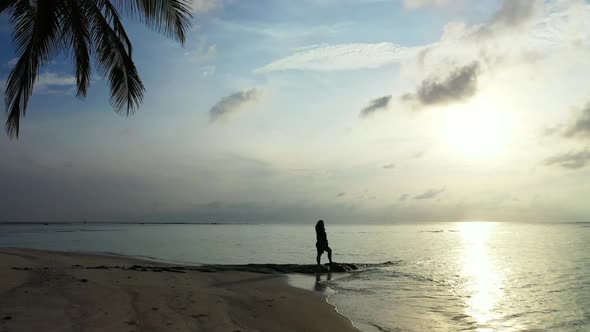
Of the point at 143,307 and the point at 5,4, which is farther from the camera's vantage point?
the point at 5,4

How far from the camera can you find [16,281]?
10461 millimetres

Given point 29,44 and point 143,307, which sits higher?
point 29,44

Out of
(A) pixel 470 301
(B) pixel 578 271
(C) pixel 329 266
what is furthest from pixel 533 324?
(B) pixel 578 271

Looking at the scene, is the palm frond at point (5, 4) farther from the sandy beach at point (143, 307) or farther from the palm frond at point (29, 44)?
the sandy beach at point (143, 307)

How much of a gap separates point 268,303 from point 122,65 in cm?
760

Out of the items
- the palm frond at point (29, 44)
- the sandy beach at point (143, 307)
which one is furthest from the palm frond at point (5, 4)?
the sandy beach at point (143, 307)

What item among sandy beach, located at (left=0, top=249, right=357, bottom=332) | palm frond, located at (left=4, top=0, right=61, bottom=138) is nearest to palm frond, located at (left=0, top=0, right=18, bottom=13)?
palm frond, located at (left=4, top=0, right=61, bottom=138)

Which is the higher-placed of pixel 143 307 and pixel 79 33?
pixel 79 33

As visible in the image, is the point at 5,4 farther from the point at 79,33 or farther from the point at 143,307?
the point at 143,307

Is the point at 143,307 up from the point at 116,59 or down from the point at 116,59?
down

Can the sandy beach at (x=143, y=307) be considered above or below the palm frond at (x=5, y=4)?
below

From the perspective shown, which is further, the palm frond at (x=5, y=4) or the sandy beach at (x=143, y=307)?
the palm frond at (x=5, y=4)

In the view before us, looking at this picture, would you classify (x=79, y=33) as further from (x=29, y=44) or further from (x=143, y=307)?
(x=143, y=307)

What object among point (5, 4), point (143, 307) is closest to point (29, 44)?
point (5, 4)
